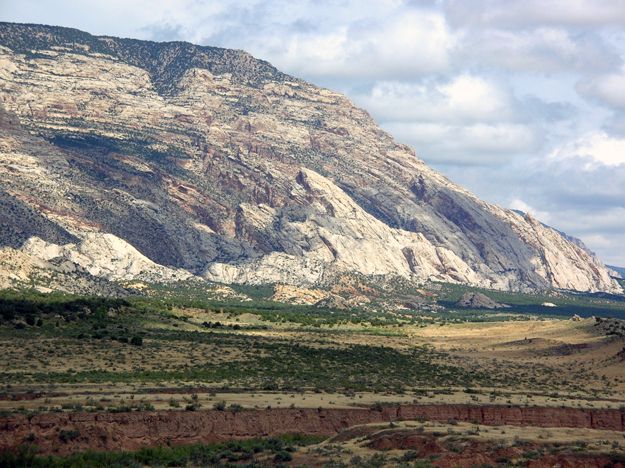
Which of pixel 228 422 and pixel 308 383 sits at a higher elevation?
pixel 308 383

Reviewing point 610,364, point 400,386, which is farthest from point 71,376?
point 610,364

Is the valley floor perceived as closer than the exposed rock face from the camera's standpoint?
Yes

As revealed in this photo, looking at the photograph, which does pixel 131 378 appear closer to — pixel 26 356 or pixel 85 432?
pixel 26 356

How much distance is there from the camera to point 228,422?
83.2 metres

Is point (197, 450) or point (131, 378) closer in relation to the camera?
point (197, 450)

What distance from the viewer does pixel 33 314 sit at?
14062cm

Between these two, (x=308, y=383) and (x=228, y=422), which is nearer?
(x=228, y=422)

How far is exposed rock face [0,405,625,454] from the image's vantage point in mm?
73750

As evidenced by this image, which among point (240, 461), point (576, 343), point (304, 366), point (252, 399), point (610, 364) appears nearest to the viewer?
point (240, 461)

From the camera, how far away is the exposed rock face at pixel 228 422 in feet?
242

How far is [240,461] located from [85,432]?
9.41 m

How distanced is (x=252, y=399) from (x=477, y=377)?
4225 centimetres

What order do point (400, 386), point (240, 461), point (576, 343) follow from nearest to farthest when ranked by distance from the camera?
1. point (240, 461)
2. point (400, 386)
3. point (576, 343)

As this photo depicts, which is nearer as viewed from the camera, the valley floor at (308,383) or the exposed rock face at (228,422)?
the valley floor at (308,383)
